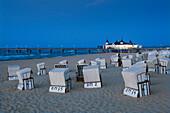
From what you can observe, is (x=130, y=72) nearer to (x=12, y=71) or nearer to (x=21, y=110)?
(x=21, y=110)

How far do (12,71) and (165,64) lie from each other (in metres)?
7.67

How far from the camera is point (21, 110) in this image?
4160mm

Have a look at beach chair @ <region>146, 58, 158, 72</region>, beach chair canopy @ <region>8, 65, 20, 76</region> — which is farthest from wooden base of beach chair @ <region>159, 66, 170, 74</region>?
beach chair canopy @ <region>8, 65, 20, 76</region>

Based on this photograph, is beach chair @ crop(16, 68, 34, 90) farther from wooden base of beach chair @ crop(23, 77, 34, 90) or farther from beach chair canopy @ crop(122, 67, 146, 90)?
beach chair canopy @ crop(122, 67, 146, 90)

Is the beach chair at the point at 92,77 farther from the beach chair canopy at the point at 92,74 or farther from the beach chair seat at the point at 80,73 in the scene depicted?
the beach chair seat at the point at 80,73

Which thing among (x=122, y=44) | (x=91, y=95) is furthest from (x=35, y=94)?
(x=122, y=44)

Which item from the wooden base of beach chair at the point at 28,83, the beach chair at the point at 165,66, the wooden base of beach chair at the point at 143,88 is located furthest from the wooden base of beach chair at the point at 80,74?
the beach chair at the point at 165,66

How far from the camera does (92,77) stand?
6.08 metres

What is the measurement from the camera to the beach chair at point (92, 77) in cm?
598

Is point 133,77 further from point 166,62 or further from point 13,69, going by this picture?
point 13,69

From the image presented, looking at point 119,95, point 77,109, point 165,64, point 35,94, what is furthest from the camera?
point 165,64

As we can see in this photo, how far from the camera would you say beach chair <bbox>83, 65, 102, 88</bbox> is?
19.6 feet

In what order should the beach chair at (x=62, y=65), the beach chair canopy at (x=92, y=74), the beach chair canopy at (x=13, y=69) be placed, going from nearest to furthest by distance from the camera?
1. the beach chair canopy at (x=92, y=74)
2. the beach chair canopy at (x=13, y=69)
3. the beach chair at (x=62, y=65)

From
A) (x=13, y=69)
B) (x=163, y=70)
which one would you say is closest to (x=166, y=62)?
(x=163, y=70)
